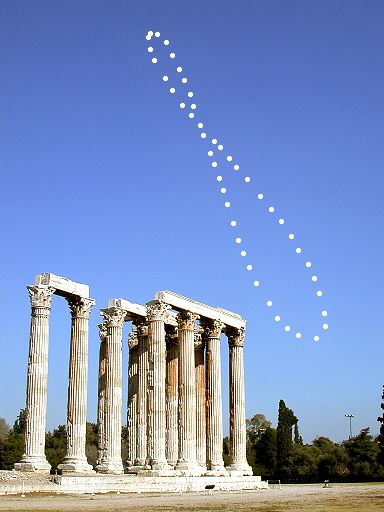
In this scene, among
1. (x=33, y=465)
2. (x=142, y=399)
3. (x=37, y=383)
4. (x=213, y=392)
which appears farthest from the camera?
(x=213, y=392)

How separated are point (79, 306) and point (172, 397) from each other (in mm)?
15265

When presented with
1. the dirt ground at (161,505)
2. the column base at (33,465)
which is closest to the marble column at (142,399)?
the column base at (33,465)

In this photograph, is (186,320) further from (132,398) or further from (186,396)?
(132,398)

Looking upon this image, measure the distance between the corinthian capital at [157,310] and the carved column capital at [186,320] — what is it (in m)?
3.00

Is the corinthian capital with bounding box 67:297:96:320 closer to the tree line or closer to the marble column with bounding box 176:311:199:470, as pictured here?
the marble column with bounding box 176:311:199:470

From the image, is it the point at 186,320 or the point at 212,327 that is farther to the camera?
the point at 212,327

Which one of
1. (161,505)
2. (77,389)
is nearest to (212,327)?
(77,389)

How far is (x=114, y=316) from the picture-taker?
202 feet

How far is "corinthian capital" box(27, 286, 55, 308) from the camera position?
177 feet

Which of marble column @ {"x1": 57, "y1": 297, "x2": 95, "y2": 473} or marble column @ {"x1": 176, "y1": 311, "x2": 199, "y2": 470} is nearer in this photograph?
marble column @ {"x1": 57, "y1": 297, "x2": 95, "y2": 473}

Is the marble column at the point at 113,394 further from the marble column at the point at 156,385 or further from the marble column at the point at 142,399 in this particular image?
the marble column at the point at 142,399

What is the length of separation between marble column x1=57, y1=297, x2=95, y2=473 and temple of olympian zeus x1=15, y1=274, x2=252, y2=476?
0.25 ft

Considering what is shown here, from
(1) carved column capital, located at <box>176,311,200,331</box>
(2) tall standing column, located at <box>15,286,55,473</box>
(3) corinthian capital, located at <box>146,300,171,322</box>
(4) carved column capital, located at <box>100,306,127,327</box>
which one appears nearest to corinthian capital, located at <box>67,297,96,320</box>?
(2) tall standing column, located at <box>15,286,55,473</box>

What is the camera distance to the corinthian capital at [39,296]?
5409 centimetres
